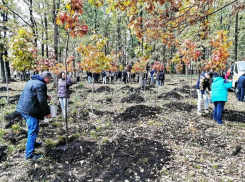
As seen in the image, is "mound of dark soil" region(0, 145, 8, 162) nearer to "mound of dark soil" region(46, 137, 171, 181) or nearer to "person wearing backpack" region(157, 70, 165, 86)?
"mound of dark soil" region(46, 137, 171, 181)

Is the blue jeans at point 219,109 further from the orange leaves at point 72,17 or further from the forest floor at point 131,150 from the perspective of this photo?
the orange leaves at point 72,17

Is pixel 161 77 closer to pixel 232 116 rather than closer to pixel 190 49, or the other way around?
pixel 190 49

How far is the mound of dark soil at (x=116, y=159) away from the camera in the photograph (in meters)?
3.42

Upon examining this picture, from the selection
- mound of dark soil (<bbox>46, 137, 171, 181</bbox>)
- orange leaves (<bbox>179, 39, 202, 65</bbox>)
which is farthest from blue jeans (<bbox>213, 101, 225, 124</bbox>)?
orange leaves (<bbox>179, 39, 202, 65</bbox>)

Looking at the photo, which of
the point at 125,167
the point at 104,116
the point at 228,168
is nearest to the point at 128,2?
the point at 125,167

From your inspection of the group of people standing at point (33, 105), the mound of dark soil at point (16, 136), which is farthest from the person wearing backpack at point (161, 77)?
the group of people standing at point (33, 105)

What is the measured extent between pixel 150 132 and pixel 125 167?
2253 millimetres

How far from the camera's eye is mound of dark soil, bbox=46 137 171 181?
3.42m

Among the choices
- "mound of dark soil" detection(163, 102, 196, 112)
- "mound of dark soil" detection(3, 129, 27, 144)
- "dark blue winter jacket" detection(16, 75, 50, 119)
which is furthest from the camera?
"mound of dark soil" detection(163, 102, 196, 112)

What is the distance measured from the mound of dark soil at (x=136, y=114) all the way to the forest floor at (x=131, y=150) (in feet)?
0.13

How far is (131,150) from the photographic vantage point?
14.1ft

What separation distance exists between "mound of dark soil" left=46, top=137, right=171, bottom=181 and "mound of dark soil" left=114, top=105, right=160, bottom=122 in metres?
2.14

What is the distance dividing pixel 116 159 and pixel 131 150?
53 cm

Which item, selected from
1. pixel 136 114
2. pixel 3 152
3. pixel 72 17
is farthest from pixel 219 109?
pixel 3 152
